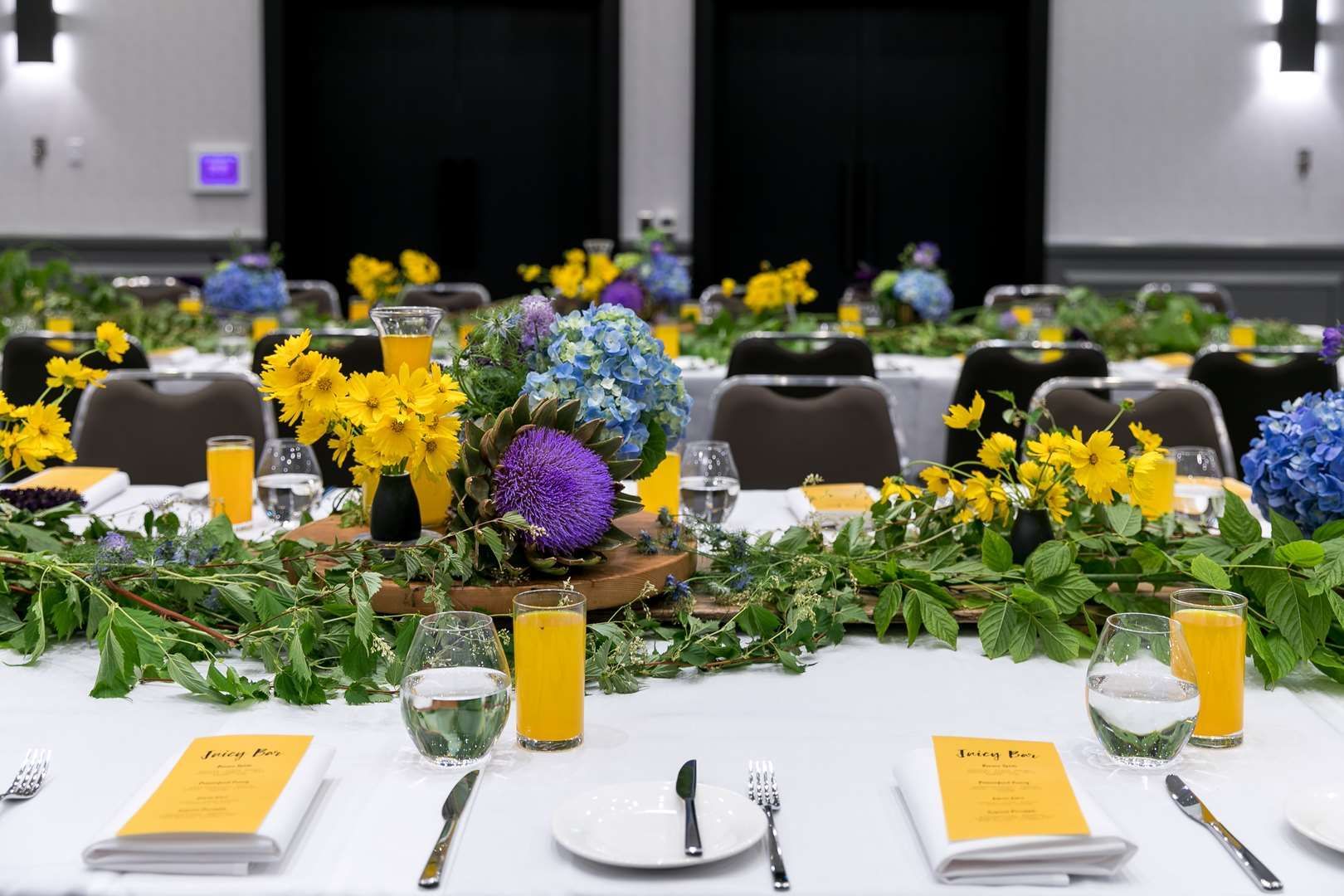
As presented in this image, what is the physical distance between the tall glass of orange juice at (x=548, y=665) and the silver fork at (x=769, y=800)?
157 millimetres

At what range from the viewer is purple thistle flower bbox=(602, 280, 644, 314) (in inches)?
173

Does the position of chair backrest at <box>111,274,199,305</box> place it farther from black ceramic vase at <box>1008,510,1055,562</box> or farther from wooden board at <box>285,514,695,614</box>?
black ceramic vase at <box>1008,510,1055,562</box>

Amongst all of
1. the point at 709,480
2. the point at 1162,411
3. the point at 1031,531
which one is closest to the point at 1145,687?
the point at 1031,531

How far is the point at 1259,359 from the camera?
380 cm

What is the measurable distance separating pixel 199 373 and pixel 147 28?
5800mm

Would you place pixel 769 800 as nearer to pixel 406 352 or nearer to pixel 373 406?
pixel 373 406

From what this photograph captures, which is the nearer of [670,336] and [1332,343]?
[1332,343]

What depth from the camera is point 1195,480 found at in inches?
85.1

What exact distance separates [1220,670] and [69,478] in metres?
1.79

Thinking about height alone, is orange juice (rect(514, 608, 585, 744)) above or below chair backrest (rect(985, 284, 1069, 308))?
below

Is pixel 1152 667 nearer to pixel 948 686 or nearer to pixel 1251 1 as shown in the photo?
pixel 948 686

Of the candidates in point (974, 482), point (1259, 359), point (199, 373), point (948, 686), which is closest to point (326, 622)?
point (948, 686)

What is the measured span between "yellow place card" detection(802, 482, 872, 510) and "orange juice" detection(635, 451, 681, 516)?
0.60ft

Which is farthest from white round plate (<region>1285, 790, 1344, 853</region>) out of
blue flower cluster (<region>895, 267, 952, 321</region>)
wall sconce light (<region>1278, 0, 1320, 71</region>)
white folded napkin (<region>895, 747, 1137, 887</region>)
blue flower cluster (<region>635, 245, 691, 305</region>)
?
wall sconce light (<region>1278, 0, 1320, 71</region>)
